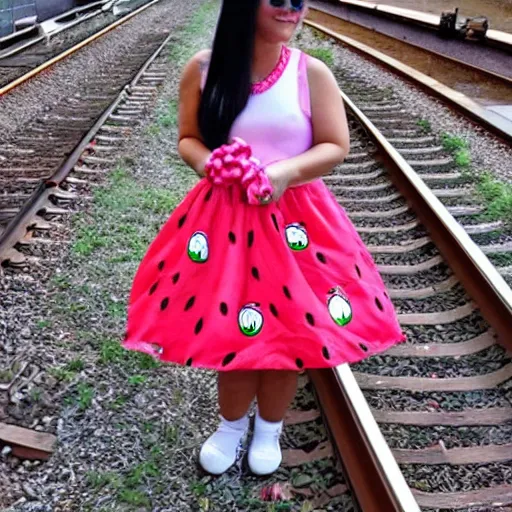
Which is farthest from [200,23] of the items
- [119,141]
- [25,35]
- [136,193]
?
[136,193]

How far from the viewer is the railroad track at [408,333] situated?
8.24ft

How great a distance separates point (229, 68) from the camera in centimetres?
204

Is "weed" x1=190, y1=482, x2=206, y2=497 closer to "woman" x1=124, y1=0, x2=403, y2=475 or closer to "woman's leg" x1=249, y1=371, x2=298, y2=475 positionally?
"woman's leg" x1=249, y1=371, x2=298, y2=475

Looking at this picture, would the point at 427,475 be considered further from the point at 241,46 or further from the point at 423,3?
the point at 423,3

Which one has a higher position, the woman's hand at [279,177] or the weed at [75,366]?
the woman's hand at [279,177]

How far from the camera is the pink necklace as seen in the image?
2080 millimetres

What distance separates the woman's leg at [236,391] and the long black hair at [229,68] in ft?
2.29

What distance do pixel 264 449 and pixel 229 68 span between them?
119 cm

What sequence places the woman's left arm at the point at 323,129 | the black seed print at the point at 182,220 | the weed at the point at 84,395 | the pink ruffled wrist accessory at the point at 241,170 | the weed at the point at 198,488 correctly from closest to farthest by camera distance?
the pink ruffled wrist accessory at the point at 241,170 → the woman's left arm at the point at 323,129 → the black seed print at the point at 182,220 → the weed at the point at 198,488 → the weed at the point at 84,395

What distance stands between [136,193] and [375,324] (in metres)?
3.29

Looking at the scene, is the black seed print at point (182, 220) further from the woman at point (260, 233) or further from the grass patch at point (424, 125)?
the grass patch at point (424, 125)

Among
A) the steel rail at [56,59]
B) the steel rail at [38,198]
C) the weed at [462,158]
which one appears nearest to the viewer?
the steel rail at [38,198]

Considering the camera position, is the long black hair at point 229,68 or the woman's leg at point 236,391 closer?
the long black hair at point 229,68

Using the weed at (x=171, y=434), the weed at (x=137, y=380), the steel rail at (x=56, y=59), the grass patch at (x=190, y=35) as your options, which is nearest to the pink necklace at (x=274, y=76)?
the weed at (x=171, y=434)
